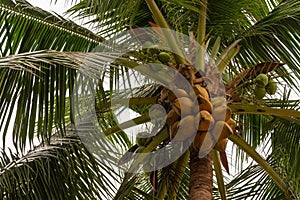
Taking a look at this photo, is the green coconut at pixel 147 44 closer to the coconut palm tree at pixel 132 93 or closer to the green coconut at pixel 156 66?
the coconut palm tree at pixel 132 93

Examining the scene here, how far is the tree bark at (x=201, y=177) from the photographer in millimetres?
3824

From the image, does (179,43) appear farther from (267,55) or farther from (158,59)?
(267,55)

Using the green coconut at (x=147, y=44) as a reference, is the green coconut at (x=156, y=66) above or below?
below

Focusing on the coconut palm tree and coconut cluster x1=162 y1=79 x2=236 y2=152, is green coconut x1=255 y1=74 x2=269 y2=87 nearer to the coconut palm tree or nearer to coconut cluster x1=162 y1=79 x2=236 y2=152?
the coconut palm tree

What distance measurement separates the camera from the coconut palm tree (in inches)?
156

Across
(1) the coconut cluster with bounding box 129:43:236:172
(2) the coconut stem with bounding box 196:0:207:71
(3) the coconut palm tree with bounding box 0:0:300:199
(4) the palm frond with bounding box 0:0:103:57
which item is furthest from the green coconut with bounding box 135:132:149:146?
(4) the palm frond with bounding box 0:0:103:57

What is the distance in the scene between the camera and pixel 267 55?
16.3 ft

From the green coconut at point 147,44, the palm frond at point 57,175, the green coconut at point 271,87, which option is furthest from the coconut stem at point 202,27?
the palm frond at point 57,175

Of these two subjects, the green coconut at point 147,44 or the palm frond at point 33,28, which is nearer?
the green coconut at point 147,44

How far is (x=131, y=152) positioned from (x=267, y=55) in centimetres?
136

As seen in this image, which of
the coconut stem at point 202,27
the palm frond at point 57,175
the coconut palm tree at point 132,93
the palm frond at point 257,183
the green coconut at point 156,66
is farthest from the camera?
the palm frond at point 257,183

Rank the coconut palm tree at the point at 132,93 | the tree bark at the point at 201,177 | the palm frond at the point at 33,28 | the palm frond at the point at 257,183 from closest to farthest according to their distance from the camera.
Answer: the tree bark at the point at 201,177 < the coconut palm tree at the point at 132,93 < the palm frond at the point at 257,183 < the palm frond at the point at 33,28

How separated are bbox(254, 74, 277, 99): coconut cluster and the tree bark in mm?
482

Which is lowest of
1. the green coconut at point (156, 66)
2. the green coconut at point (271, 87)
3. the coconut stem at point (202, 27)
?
the green coconut at point (271, 87)
